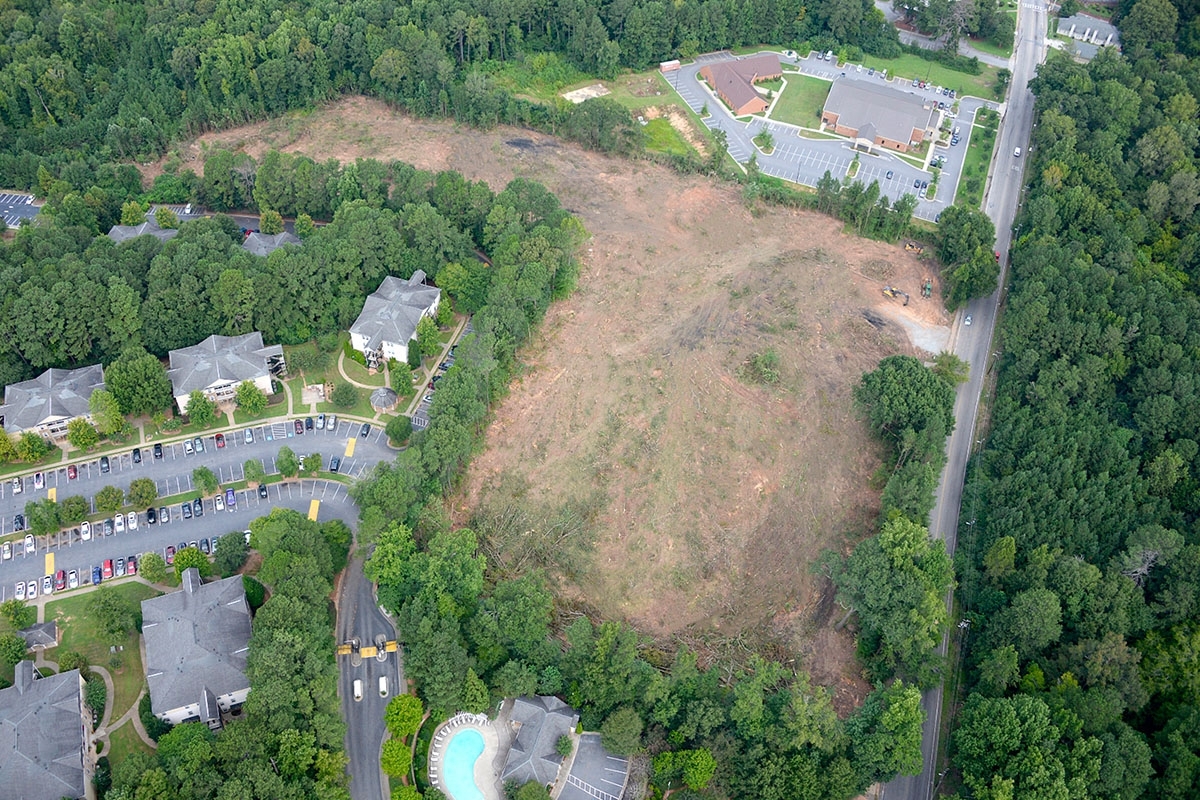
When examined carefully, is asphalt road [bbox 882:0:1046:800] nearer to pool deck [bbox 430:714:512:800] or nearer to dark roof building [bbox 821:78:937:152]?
dark roof building [bbox 821:78:937:152]

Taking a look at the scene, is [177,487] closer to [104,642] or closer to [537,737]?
[104,642]

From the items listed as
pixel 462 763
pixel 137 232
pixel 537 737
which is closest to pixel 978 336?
pixel 537 737

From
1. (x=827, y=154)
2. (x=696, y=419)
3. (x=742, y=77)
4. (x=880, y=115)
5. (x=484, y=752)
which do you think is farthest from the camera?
(x=742, y=77)

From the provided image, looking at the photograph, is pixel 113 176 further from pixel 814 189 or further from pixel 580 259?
pixel 814 189

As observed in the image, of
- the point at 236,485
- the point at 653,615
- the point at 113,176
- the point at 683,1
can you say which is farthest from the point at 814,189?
the point at 113,176

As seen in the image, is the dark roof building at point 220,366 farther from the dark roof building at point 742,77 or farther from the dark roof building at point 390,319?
the dark roof building at point 742,77

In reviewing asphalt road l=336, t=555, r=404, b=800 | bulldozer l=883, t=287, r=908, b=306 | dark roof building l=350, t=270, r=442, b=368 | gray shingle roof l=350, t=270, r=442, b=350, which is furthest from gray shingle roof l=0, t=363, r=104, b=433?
bulldozer l=883, t=287, r=908, b=306
